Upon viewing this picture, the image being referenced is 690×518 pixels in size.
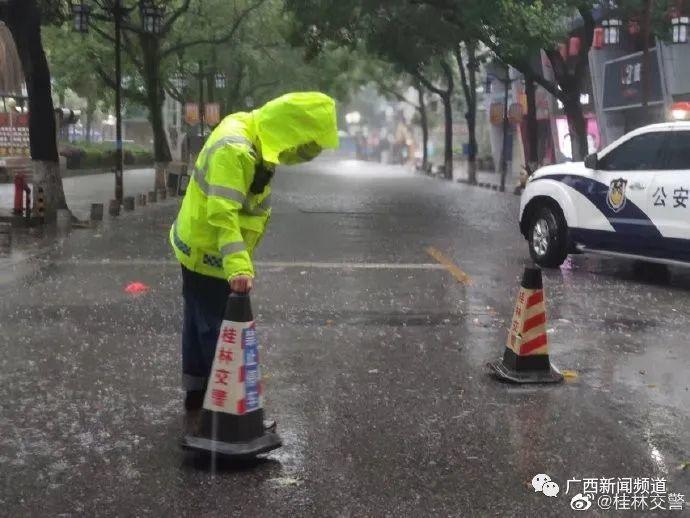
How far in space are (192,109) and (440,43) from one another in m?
15.8

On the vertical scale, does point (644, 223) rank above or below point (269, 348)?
above

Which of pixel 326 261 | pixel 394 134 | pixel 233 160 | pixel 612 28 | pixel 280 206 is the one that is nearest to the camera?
pixel 233 160

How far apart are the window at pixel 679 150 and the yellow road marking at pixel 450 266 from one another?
2674 millimetres

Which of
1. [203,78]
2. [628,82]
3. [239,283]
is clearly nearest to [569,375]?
[239,283]

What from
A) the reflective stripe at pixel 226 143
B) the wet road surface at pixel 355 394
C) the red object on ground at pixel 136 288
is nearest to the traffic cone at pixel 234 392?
the wet road surface at pixel 355 394

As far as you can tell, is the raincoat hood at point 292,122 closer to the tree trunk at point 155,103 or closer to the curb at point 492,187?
the tree trunk at point 155,103

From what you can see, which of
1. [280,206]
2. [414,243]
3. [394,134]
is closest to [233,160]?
[414,243]

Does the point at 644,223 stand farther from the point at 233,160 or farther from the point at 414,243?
the point at 233,160

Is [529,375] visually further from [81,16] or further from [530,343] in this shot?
[81,16]

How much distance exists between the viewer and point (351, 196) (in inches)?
1186

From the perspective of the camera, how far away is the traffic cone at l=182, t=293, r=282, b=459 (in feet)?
14.9

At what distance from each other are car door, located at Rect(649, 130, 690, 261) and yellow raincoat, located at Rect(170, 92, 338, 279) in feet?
21.8

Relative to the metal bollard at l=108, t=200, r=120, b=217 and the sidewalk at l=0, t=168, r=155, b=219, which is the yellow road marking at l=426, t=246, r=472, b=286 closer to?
the metal bollard at l=108, t=200, r=120, b=217

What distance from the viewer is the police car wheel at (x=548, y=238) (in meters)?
12.0
